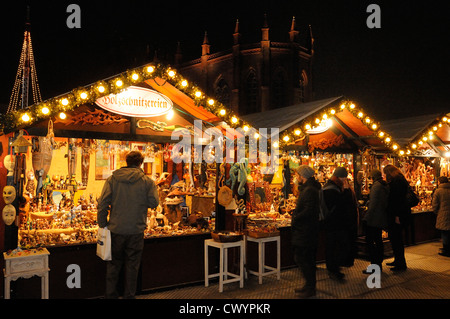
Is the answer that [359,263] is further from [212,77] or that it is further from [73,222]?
[212,77]

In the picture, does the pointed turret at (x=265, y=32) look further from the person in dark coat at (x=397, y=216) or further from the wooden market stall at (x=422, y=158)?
the person in dark coat at (x=397, y=216)

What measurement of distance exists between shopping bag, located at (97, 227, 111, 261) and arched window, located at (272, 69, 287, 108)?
1090 inches

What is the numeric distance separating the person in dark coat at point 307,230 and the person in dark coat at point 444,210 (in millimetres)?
4271

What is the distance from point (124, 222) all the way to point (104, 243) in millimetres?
351

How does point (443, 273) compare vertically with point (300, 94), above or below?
below

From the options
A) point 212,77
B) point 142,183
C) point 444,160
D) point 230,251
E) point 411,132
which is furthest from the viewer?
point 212,77

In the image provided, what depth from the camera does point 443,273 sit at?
600cm

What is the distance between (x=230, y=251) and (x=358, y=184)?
12.3 ft

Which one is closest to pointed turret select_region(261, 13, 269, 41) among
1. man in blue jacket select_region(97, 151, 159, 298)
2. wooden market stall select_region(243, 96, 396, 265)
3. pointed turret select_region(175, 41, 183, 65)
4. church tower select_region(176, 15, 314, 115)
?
church tower select_region(176, 15, 314, 115)

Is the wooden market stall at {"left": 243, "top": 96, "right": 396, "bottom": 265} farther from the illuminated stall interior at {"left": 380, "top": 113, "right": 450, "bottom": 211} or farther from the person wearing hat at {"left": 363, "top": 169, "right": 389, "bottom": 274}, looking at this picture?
the illuminated stall interior at {"left": 380, "top": 113, "right": 450, "bottom": 211}

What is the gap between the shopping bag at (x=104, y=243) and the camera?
3.94 metres

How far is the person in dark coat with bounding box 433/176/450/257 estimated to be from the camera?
7296mm

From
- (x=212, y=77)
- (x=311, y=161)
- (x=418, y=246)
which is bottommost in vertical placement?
(x=418, y=246)

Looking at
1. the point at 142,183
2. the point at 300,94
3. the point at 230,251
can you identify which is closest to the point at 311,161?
the point at 230,251
